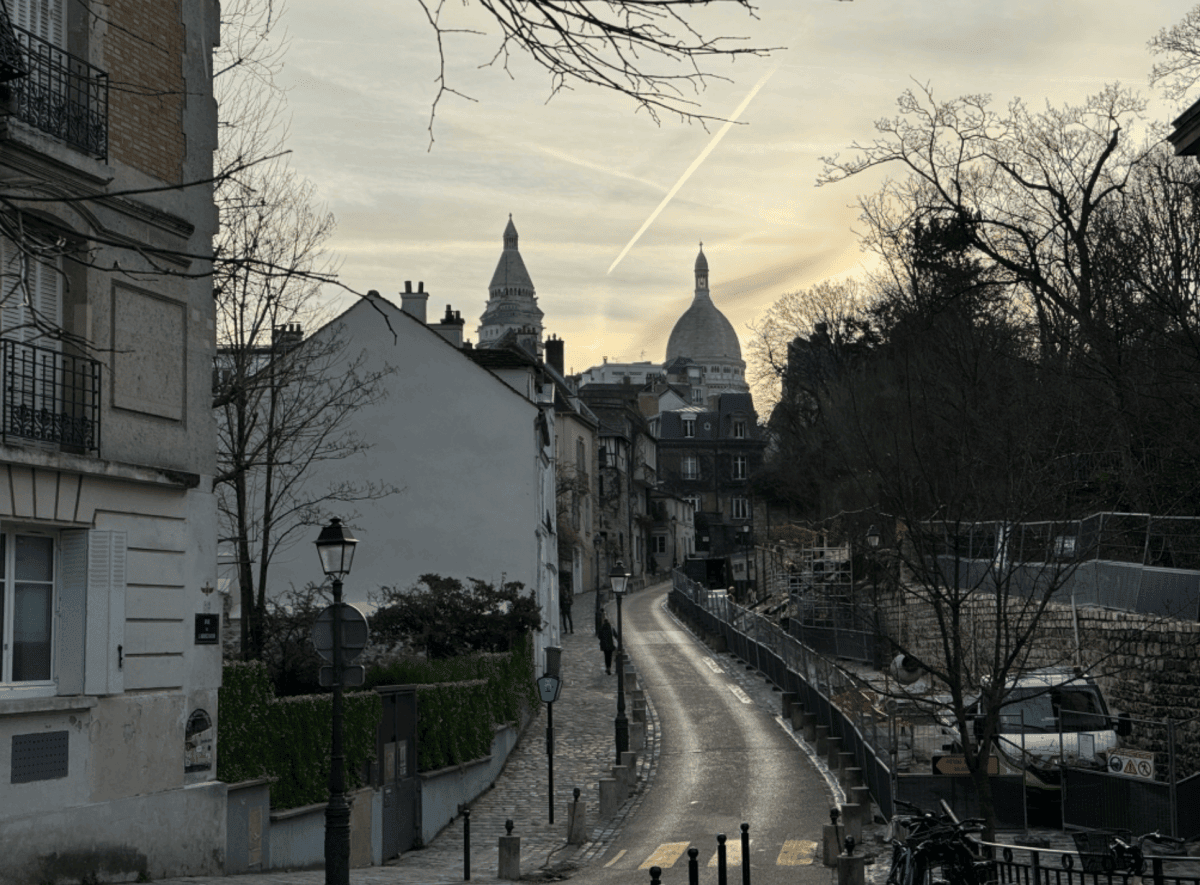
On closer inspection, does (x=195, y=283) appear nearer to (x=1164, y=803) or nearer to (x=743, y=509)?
(x=1164, y=803)

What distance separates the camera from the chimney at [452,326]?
42.3 m

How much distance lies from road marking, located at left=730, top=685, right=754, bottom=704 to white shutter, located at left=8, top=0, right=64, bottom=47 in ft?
81.4

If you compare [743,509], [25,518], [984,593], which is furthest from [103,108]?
[743,509]

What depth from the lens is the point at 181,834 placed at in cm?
1396

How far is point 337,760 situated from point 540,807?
1108 centimetres

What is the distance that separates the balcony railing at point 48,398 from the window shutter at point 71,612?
1.00 metres

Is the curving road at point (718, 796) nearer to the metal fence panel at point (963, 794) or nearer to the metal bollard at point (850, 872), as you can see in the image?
the metal fence panel at point (963, 794)

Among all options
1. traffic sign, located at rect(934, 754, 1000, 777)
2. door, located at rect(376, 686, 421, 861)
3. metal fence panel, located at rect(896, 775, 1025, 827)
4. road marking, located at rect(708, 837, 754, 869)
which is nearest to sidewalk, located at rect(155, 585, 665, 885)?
door, located at rect(376, 686, 421, 861)

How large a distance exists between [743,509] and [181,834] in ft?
336

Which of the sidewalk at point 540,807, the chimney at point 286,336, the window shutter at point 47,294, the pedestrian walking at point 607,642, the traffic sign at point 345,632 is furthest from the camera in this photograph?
the pedestrian walking at point 607,642

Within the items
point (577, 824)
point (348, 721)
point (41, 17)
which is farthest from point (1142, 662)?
point (41, 17)

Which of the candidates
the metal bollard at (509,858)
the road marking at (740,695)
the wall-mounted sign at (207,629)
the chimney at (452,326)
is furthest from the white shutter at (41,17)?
the chimney at (452,326)

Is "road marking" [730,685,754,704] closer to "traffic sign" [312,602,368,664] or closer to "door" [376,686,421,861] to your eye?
"door" [376,686,421,861]

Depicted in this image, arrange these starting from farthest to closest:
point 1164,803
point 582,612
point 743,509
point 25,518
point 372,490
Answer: point 743,509 → point 582,612 → point 372,490 → point 1164,803 → point 25,518
